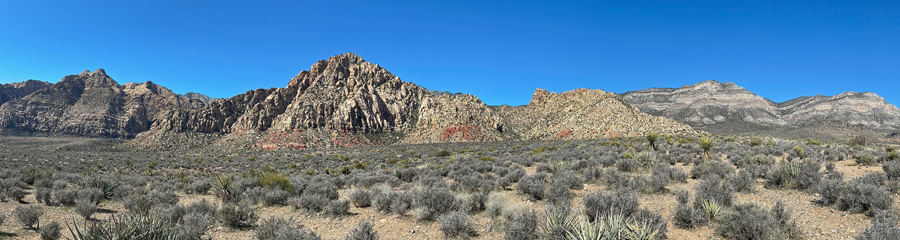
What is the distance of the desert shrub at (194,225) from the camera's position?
579cm

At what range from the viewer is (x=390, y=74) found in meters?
118

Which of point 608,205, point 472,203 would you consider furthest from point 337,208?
point 608,205

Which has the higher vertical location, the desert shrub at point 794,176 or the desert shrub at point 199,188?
the desert shrub at point 794,176

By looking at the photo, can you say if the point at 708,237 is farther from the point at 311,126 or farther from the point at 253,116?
the point at 253,116

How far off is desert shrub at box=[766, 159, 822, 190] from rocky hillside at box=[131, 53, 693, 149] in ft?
163

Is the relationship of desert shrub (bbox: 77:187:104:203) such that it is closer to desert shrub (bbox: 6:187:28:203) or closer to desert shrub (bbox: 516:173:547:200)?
desert shrub (bbox: 6:187:28:203)

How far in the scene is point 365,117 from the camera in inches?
3708

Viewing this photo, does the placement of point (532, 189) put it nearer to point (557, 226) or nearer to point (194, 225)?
point (557, 226)

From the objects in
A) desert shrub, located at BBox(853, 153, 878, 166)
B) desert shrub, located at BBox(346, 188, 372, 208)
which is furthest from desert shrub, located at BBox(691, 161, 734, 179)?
desert shrub, located at BBox(346, 188, 372, 208)

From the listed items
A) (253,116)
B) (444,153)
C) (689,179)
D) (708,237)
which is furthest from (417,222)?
(253,116)

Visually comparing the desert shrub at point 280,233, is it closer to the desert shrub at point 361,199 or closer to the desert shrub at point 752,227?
the desert shrub at point 361,199

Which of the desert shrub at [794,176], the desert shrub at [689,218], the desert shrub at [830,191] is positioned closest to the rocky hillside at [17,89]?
the desert shrub at [689,218]

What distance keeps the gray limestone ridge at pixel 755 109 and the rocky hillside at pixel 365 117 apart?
160 feet

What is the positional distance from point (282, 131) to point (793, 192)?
8893cm
